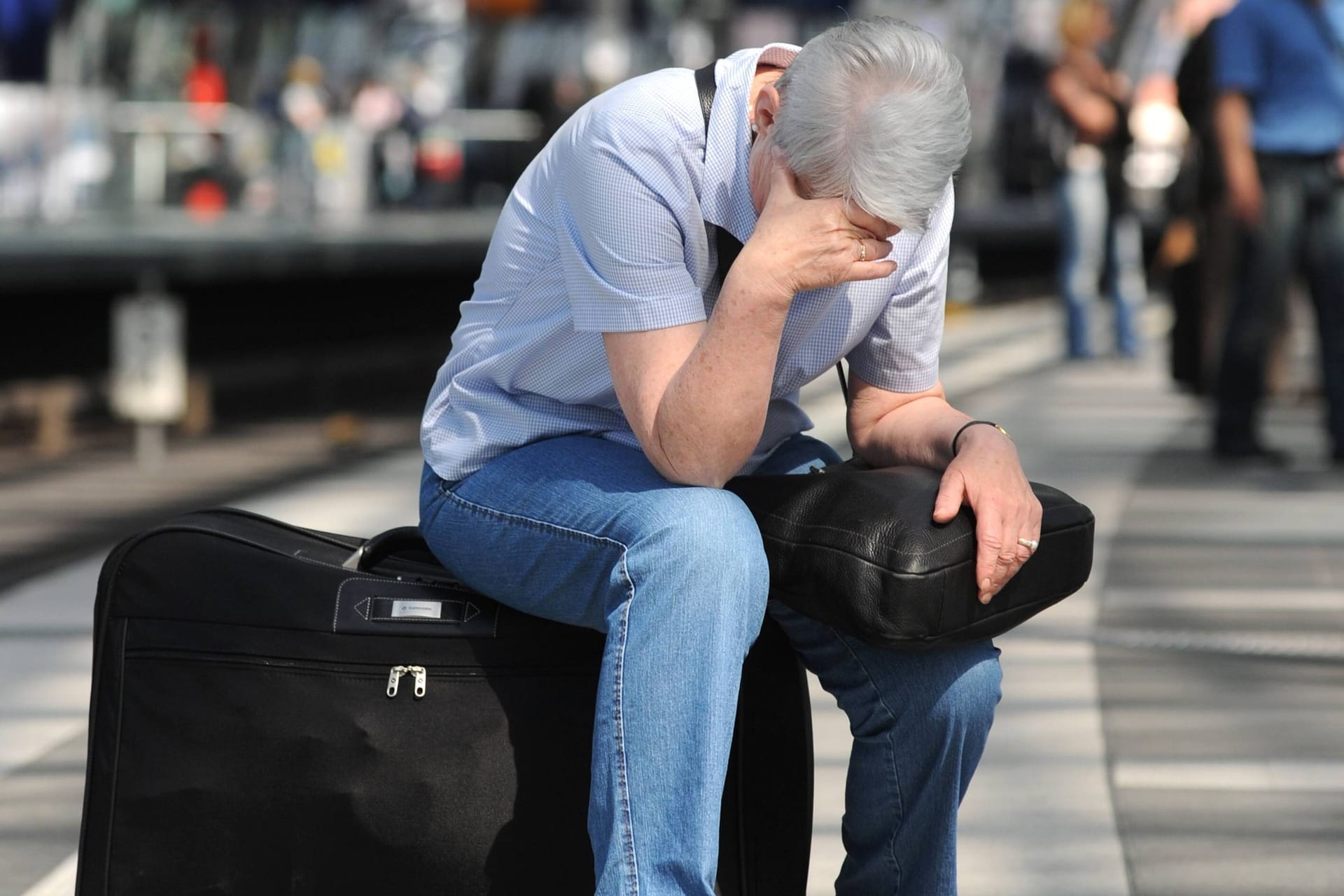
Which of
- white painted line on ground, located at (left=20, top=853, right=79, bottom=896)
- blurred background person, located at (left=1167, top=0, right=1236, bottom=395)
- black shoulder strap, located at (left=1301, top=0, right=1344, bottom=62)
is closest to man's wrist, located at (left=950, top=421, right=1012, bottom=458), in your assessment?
white painted line on ground, located at (left=20, top=853, right=79, bottom=896)

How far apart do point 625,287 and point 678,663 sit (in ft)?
1.38

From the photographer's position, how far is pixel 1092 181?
10.4 meters

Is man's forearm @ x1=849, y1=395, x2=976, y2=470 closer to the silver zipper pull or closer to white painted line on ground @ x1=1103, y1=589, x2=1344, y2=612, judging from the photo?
the silver zipper pull

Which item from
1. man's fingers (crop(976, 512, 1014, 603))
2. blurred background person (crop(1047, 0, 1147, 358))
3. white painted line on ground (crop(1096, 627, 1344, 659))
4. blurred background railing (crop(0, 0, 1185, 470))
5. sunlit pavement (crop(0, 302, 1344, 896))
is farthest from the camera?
blurred background person (crop(1047, 0, 1147, 358))

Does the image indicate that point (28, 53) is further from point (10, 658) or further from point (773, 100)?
point (773, 100)

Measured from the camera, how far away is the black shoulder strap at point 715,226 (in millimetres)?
2131

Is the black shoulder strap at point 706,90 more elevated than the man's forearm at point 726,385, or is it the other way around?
the black shoulder strap at point 706,90

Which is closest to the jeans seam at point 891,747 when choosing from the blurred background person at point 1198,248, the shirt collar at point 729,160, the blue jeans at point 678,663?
the blue jeans at point 678,663

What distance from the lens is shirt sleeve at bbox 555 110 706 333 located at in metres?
2.06

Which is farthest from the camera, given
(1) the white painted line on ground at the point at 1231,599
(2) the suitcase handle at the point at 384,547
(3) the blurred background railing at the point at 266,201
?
(3) the blurred background railing at the point at 266,201

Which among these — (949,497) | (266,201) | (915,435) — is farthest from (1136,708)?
(266,201)

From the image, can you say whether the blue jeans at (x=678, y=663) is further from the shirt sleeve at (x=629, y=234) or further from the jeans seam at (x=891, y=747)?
the shirt sleeve at (x=629, y=234)

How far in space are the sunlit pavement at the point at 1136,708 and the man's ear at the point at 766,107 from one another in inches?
42.4

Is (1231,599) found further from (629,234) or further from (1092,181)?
(1092,181)
